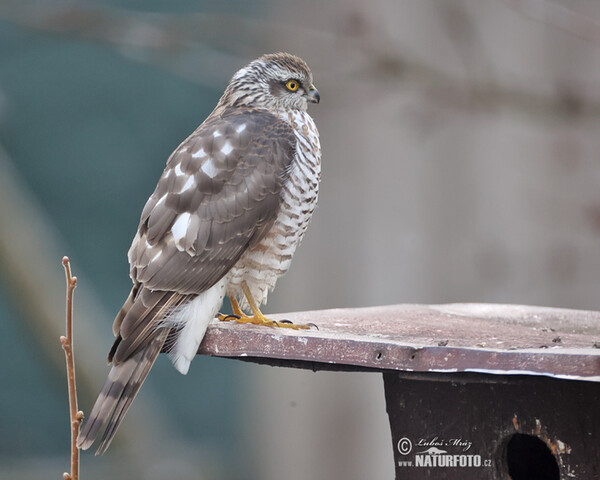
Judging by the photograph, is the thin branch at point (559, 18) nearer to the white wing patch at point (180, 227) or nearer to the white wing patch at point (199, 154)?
the white wing patch at point (199, 154)

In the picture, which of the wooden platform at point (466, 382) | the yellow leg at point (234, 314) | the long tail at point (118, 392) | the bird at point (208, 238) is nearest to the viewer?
the wooden platform at point (466, 382)

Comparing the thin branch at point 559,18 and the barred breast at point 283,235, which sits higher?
the thin branch at point 559,18

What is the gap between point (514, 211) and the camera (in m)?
5.46

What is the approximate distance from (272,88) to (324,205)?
2.44m

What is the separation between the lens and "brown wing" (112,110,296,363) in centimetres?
290

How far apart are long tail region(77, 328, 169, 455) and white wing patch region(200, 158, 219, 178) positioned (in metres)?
0.49

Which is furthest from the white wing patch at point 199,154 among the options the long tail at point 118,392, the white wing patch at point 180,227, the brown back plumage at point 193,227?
the long tail at point 118,392

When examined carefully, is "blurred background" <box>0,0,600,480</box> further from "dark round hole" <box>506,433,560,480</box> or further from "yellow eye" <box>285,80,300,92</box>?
"dark round hole" <box>506,433,560,480</box>

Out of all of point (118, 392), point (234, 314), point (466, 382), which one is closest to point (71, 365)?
point (118, 392)

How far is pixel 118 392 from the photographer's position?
2.75m

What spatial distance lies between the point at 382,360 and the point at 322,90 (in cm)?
325

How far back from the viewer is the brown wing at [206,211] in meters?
2.90

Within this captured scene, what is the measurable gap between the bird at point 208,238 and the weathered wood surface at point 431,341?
15 centimetres

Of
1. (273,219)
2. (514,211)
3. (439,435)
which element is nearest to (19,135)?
(514,211)
